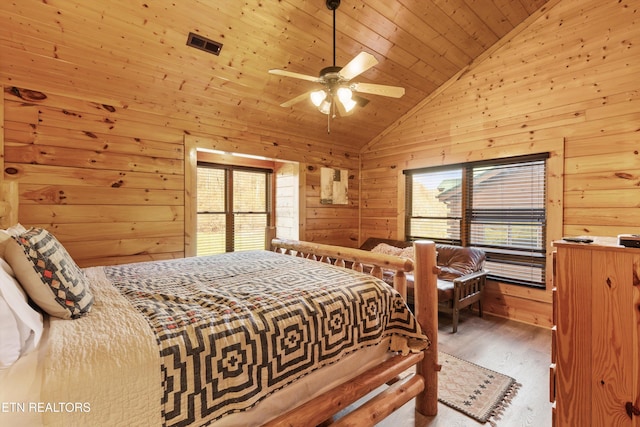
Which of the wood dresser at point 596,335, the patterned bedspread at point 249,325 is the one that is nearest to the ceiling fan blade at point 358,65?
the patterned bedspread at point 249,325

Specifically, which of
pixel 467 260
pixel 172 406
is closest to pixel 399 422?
pixel 172 406

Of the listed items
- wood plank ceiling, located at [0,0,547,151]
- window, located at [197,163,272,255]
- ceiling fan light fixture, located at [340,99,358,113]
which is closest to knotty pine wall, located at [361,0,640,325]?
wood plank ceiling, located at [0,0,547,151]

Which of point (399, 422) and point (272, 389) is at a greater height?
point (272, 389)

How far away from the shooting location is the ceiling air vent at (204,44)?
8.51 feet

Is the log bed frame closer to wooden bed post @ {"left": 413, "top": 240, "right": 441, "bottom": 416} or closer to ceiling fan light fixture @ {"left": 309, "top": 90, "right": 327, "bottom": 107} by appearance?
wooden bed post @ {"left": 413, "top": 240, "right": 441, "bottom": 416}

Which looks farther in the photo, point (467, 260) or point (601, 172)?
point (467, 260)

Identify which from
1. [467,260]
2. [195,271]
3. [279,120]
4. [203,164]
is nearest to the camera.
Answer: [195,271]

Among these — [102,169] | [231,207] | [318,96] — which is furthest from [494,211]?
[102,169]

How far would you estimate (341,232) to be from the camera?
5.05 meters

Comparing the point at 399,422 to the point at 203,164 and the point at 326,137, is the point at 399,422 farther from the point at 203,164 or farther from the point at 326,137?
the point at 203,164

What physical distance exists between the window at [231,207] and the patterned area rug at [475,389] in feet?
11.6

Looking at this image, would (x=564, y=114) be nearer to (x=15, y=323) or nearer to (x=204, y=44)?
(x=204, y=44)

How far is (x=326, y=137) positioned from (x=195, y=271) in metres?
3.13

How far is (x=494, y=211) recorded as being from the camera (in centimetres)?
379
